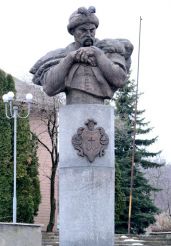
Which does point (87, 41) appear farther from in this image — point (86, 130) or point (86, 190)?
point (86, 190)

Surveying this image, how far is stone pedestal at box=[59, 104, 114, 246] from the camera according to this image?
27.6ft

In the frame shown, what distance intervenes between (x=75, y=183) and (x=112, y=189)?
44 centimetres

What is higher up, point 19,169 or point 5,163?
point 5,163

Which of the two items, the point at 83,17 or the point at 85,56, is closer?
the point at 85,56

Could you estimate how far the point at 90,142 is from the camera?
337 inches

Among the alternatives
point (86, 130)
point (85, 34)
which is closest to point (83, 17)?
point (85, 34)

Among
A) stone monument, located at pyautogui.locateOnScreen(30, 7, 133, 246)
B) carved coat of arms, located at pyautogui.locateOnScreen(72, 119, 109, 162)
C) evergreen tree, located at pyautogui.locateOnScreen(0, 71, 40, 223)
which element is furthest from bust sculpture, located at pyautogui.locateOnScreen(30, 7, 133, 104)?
evergreen tree, located at pyautogui.locateOnScreen(0, 71, 40, 223)

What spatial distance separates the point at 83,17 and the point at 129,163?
2848 centimetres

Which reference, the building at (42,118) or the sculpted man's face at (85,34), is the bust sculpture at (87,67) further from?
the building at (42,118)

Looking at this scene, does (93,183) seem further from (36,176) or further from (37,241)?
(36,176)

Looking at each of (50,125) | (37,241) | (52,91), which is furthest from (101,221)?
(50,125)

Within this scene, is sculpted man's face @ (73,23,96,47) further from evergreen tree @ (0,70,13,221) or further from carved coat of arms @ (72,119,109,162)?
evergreen tree @ (0,70,13,221)

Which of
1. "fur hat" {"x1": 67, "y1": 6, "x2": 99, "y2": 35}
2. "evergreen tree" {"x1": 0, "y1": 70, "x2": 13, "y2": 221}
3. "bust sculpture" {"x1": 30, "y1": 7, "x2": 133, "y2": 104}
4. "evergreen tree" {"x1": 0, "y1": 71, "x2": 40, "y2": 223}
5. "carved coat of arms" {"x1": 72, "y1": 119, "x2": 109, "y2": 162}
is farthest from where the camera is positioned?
"evergreen tree" {"x1": 0, "y1": 71, "x2": 40, "y2": 223}

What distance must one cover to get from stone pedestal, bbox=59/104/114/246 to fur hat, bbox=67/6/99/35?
1025 mm
